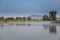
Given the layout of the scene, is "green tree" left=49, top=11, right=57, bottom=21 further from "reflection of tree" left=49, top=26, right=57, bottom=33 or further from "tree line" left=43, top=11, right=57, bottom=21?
"reflection of tree" left=49, top=26, right=57, bottom=33

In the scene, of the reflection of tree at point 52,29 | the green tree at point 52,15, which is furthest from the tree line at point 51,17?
the reflection of tree at point 52,29

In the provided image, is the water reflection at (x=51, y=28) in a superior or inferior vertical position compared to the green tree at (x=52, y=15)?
inferior

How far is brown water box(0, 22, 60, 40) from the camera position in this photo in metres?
1.58

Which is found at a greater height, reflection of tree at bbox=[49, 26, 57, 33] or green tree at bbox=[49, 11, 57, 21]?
green tree at bbox=[49, 11, 57, 21]

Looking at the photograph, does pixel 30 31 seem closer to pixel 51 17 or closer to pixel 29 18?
pixel 29 18

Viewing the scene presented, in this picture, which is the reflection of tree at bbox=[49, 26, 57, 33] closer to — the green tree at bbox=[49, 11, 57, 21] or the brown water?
the brown water

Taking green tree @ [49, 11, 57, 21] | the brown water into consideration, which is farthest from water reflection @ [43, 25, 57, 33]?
green tree @ [49, 11, 57, 21]

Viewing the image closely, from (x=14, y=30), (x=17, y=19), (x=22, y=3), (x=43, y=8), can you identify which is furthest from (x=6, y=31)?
(x=43, y=8)

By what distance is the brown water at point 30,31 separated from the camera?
1.58m

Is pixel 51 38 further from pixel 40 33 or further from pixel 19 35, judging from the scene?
pixel 19 35

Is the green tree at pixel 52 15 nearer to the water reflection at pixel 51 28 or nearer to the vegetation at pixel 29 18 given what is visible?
the vegetation at pixel 29 18

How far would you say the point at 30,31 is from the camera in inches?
63.2

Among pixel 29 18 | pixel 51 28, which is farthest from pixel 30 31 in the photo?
pixel 51 28

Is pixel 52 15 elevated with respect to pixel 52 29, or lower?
elevated
